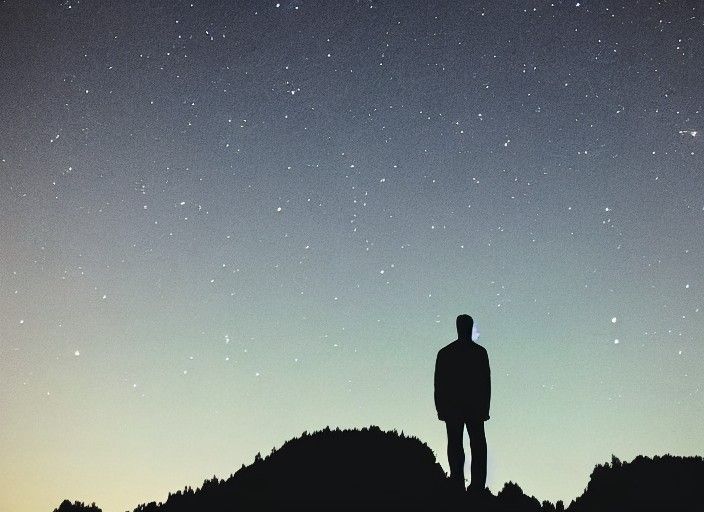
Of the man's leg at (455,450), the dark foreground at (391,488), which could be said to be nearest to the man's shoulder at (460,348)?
the man's leg at (455,450)

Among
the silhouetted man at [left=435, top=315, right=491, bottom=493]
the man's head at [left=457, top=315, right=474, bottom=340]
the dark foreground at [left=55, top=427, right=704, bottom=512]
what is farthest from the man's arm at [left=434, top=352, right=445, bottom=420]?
the dark foreground at [left=55, top=427, right=704, bottom=512]

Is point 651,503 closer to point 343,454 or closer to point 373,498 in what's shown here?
point 373,498

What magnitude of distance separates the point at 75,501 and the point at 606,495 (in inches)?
240

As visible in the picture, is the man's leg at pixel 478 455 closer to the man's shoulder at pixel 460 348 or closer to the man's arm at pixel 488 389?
the man's arm at pixel 488 389

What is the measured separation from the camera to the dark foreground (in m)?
5.75

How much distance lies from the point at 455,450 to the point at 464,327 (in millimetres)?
1455

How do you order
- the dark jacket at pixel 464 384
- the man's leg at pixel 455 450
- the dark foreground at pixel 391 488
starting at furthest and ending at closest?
the dark jacket at pixel 464 384 < the man's leg at pixel 455 450 < the dark foreground at pixel 391 488

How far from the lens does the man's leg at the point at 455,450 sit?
6684 millimetres

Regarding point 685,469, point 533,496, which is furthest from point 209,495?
point 685,469

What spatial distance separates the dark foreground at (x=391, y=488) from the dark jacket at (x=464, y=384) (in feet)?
2.53

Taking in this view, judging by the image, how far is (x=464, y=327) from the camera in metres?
7.13

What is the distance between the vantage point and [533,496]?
6.30 metres

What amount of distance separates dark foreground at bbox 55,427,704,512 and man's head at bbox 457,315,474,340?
163 cm

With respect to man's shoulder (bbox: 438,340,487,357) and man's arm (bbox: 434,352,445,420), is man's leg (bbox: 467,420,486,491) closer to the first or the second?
man's arm (bbox: 434,352,445,420)
